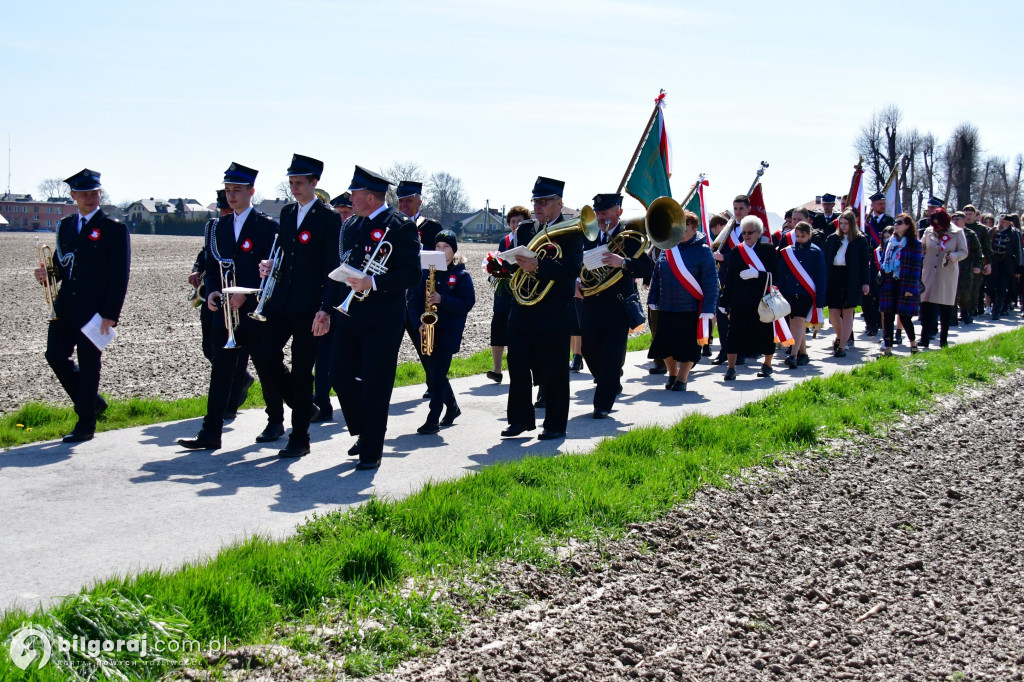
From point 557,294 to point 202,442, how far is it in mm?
3034

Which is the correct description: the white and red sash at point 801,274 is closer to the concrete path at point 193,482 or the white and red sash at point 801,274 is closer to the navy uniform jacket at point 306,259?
the concrete path at point 193,482

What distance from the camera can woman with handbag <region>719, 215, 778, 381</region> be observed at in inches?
491

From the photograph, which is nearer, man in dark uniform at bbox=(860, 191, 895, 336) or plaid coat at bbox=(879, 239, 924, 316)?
plaid coat at bbox=(879, 239, 924, 316)

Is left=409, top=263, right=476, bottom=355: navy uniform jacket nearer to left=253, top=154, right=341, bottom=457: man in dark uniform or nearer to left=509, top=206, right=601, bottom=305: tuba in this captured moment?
left=509, top=206, right=601, bottom=305: tuba

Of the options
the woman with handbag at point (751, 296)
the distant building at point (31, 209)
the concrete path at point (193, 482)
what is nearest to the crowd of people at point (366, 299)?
the concrete path at point (193, 482)

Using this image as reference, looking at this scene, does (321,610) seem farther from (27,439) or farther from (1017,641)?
(27,439)

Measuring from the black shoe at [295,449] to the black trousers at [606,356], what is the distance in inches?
119

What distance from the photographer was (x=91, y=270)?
8047mm

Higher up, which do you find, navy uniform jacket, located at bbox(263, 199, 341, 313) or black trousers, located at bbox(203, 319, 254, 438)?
navy uniform jacket, located at bbox(263, 199, 341, 313)

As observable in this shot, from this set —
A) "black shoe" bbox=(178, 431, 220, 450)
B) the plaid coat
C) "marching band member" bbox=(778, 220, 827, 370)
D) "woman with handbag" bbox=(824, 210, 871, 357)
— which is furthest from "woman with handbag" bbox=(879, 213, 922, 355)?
"black shoe" bbox=(178, 431, 220, 450)

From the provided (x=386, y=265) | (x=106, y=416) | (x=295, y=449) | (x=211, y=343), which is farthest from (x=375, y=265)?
(x=106, y=416)

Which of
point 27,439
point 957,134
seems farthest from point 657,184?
point 957,134

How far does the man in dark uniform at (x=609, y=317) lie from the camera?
931 centimetres

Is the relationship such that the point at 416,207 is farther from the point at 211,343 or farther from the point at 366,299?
the point at 366,299
